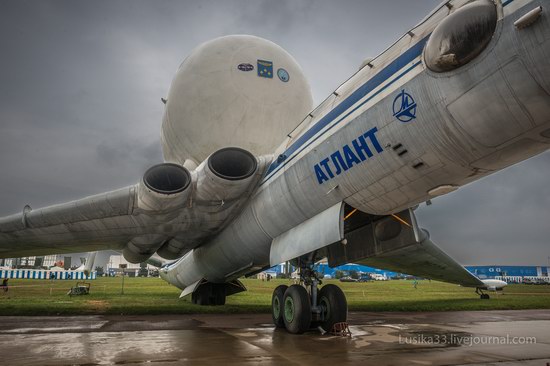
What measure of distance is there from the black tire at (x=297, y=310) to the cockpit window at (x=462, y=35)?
5.59 metres

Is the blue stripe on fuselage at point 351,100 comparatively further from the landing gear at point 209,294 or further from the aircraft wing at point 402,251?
the landing gear at point 209,294

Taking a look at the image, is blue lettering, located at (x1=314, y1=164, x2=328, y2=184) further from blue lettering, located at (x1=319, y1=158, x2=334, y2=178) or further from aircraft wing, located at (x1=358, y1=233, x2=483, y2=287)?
aircraft wing, located at (x1=358, y1=233, x2=483, y2=287)

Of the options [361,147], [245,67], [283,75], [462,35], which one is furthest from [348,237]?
[245,67]

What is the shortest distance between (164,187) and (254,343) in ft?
15.4

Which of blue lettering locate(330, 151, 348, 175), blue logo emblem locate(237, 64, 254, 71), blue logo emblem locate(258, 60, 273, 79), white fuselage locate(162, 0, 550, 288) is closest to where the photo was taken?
white fuselage locate(162, 0, 550, 288)

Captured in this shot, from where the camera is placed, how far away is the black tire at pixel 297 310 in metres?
8.67

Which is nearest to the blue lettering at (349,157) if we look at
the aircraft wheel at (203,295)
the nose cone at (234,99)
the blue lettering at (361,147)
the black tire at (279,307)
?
the blue lettering at (361,147)

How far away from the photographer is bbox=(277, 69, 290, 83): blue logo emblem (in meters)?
13.4

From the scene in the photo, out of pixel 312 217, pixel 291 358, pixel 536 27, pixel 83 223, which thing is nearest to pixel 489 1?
pixel 536 27

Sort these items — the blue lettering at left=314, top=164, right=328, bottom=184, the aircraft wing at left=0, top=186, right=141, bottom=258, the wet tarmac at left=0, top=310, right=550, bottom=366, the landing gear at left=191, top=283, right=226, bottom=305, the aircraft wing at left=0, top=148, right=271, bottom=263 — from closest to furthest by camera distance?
the wet tarmac at left=0, top=310, right=550, bottom=366, the blue lettering at left=314, top=164, right=328, bottom=184, the aircraft wing at left=0, top=148, right=271, bottom=263, the aircraft wing at left=0, top=186, right=141, bottom=258, the landing gear at left=191, top=283, right=226, bottom=305

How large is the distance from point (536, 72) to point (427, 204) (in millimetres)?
4384

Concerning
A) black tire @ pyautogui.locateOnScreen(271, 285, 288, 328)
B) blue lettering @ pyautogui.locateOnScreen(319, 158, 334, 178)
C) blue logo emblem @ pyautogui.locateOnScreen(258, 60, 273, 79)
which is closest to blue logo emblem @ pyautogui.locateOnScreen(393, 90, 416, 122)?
blue lettering @ pyautogui.locateOnScreen(319, 158, 334, 178)

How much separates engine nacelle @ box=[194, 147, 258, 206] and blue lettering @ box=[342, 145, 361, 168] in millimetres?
3379

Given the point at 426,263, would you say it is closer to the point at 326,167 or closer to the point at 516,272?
the point at 326,167
